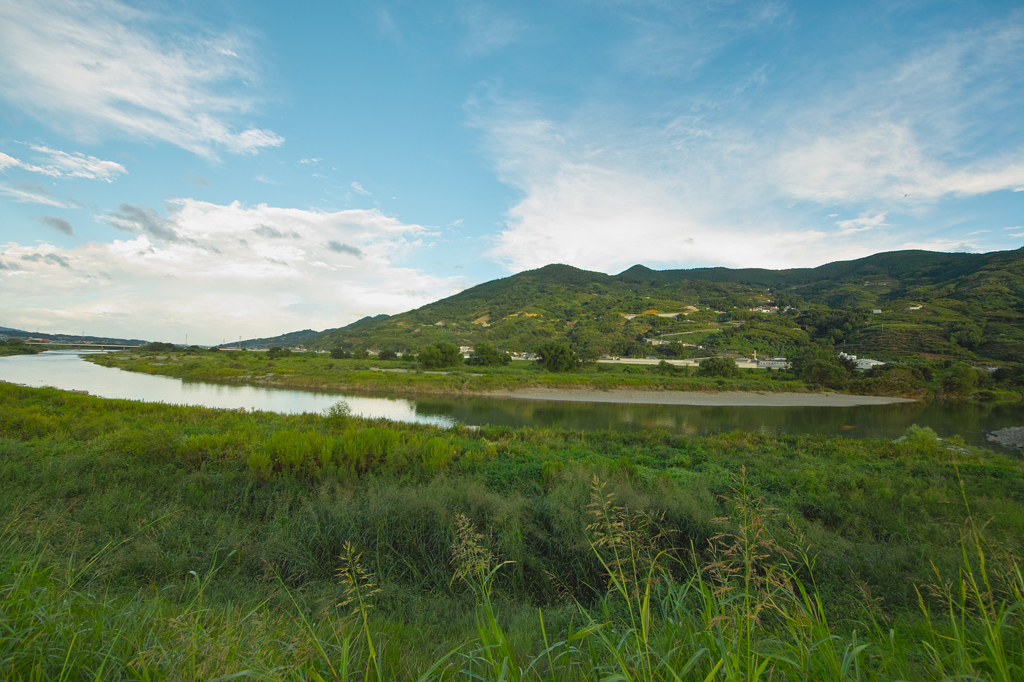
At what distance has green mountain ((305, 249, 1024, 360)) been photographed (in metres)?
58.4

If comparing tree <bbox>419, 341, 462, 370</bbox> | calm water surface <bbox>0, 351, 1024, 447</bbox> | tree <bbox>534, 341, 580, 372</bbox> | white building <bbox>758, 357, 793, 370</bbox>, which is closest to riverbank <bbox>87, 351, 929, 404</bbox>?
tree <bbox>534, 341, 580, 372</bbox>

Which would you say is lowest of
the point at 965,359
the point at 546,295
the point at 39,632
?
the point at 965,359

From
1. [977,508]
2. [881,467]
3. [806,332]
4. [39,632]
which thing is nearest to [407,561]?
[39,632]

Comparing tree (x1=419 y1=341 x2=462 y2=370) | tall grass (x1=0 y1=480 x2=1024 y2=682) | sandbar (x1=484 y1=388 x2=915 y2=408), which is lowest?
sandbar (x1=484 y1=388 x2=915 y2=408)

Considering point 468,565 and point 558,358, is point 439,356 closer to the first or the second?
point 558,358

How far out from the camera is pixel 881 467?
10766mm

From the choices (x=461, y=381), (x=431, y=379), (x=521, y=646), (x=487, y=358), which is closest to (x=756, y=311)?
(x=487, y=358)

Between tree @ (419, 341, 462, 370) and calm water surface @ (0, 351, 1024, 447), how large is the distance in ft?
48.6

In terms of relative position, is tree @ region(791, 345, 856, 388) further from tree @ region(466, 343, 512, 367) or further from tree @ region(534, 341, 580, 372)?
tree @ region(466, 343, 512, 367)

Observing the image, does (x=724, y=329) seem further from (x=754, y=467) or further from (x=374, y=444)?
(x=374, y=444)

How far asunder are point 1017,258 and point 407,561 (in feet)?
401

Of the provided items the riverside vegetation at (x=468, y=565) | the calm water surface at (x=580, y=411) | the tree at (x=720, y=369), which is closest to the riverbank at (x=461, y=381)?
the tree at (x=720, y=369)

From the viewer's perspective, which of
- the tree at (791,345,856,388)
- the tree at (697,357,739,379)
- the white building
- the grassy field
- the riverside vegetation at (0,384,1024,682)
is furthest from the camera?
the white building

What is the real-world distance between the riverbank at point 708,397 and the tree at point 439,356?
12.7 metres
